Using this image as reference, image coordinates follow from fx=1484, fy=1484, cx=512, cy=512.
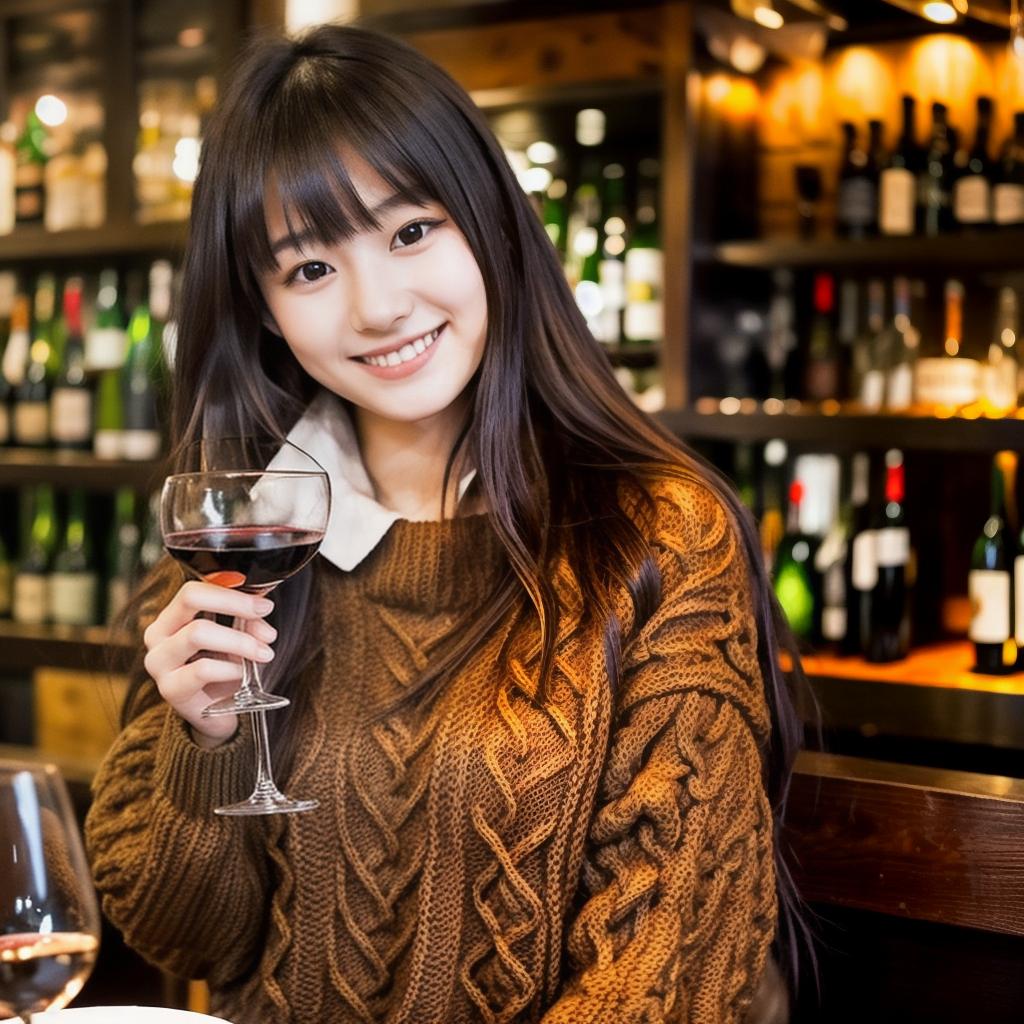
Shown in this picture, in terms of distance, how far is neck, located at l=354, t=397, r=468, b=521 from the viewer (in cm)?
153

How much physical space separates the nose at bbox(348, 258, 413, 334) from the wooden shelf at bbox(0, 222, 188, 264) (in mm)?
1929

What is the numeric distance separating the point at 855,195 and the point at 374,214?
1.83 meters

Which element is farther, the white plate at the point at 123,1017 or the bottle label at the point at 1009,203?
the bottle label at the point at 1009,203

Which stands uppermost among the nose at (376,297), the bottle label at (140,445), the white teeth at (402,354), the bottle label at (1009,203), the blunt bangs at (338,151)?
the bottle label at (1009,203)

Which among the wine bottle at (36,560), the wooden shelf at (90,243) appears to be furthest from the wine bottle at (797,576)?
the wine bottle at (36,560)

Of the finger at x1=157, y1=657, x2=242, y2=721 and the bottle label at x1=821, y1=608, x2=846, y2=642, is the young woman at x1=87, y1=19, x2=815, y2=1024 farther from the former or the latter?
the bottle label at x1=821, y1=608, x2=846, y2=642

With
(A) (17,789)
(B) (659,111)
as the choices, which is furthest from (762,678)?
(B) (659,111)

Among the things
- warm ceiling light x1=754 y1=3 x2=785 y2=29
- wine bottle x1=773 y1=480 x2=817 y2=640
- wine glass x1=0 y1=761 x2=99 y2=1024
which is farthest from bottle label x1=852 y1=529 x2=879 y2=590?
wine glass x1=0 y1=761 x2=99 y2=1024

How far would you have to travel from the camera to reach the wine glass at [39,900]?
2.76 ft

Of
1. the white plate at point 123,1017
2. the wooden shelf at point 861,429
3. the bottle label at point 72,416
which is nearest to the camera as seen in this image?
the white plate at point 123,1017

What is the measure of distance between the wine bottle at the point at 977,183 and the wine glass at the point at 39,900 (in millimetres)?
2389

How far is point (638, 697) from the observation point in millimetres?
1275

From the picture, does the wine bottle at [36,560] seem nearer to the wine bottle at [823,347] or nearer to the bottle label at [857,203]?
the wine bottle at [823,347]

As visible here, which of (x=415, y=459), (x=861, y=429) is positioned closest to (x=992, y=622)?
(x=861, y=429)
